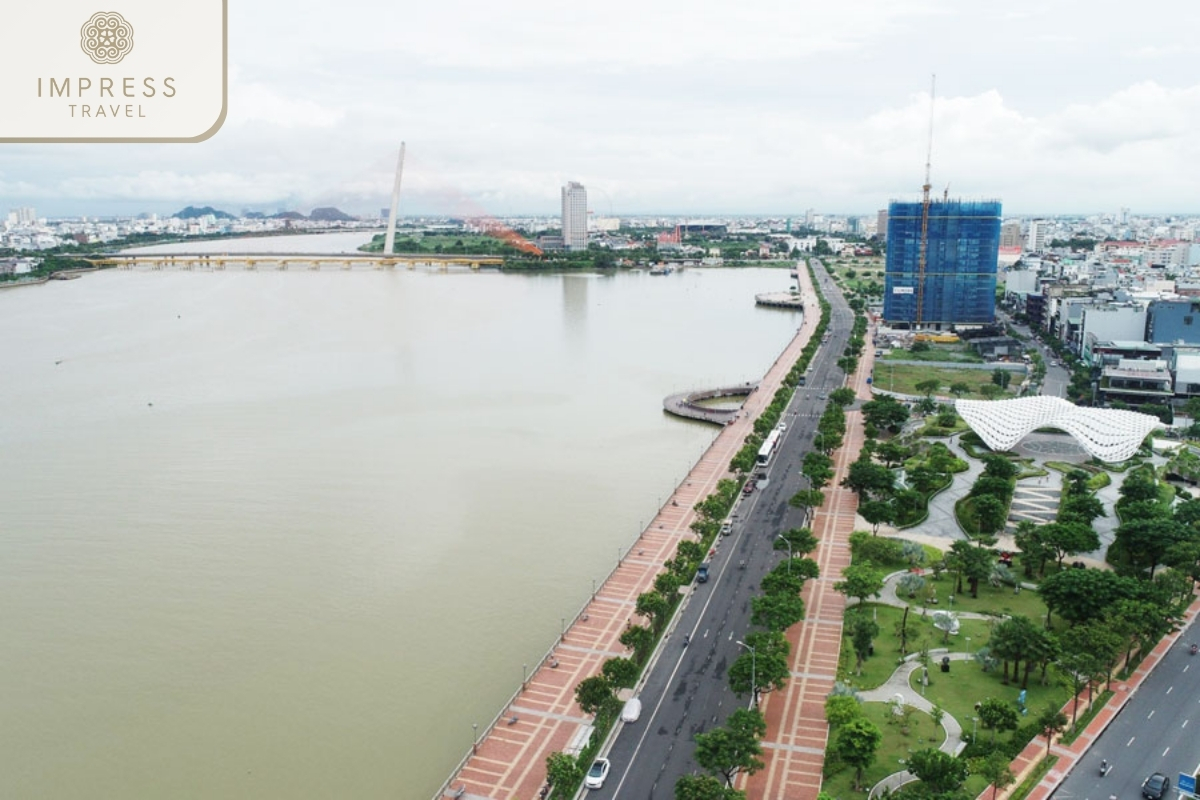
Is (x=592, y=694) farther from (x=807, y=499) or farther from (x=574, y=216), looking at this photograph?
(x=574, y=216)

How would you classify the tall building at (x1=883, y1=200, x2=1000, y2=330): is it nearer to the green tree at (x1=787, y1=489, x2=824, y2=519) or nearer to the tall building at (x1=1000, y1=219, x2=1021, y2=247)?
the green tree at (x1=787, y1=489, x2=824, y2=519)

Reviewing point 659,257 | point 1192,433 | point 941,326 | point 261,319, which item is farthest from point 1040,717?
point 659,257

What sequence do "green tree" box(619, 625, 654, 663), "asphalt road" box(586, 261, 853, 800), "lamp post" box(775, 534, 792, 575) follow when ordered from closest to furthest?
1. "asphalt road" box(586, 261, 853, 800)
2. "green tree" box(619, 625, 654, 663)
3. "lamp post" box(775, 534, 792, 575)

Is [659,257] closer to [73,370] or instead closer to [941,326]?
[941,326]

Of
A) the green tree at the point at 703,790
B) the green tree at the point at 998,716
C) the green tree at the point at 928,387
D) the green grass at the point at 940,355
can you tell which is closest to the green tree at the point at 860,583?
the green tree at the point at 998,716

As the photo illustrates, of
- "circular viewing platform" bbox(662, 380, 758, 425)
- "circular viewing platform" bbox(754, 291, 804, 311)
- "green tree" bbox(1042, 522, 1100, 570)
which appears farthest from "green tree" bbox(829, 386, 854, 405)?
"circular viewing platform" bbox(754, 291, 804, 311)

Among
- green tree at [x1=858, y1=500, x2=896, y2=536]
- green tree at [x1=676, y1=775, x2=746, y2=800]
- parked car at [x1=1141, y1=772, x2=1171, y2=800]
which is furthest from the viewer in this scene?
green tree at [x1=858, y1=500, x2=896, y2=536]

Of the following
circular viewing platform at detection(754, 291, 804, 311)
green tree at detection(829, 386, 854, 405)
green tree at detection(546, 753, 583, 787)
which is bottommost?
green tree at detection(546, 753, 583, 787)
